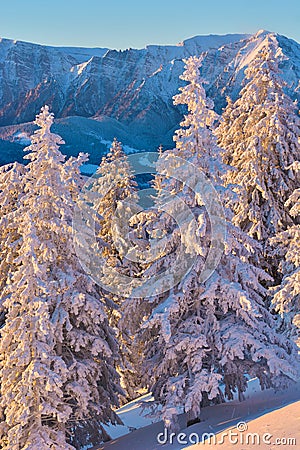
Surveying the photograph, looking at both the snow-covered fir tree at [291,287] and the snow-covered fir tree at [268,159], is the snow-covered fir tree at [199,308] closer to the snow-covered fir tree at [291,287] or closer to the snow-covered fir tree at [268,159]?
the snow-covered fir tree at [291,287]

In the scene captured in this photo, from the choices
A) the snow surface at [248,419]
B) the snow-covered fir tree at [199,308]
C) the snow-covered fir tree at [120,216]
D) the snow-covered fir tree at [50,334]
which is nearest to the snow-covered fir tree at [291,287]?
the snow surface at [248,419]

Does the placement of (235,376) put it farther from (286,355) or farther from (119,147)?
(119,147)

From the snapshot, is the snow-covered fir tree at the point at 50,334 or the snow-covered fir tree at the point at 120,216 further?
the snow-covered fir tree at the point at 120,216

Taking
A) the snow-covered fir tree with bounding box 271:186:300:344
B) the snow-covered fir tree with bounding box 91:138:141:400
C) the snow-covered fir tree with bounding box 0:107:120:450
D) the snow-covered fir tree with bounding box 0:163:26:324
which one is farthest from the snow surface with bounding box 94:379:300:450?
the snow-covered fir tree with bounding box 91:138:141:400

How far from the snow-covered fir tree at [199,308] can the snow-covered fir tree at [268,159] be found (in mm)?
6445

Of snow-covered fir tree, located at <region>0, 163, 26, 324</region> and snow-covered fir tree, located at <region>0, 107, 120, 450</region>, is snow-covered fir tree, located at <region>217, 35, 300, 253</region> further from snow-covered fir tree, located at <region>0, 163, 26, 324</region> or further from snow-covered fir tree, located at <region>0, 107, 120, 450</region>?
snow-covered fir tree, located at <region>0, 163, 26, 324</region>

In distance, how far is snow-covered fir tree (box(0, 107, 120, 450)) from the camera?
42.9 ft

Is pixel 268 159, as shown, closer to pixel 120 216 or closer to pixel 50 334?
pixel 120 216

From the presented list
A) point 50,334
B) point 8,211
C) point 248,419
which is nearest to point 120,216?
point 8,211

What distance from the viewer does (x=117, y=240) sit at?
78.4ft

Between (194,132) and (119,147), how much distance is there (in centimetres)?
1345

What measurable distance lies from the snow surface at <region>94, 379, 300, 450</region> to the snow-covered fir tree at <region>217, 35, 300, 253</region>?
6709 mm

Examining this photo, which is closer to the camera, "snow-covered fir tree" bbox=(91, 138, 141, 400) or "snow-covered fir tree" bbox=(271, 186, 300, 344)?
"snow-covered fir tree" bbox=(271, 186, 300, 344)

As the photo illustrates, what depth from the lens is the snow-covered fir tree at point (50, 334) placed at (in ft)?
42.9
